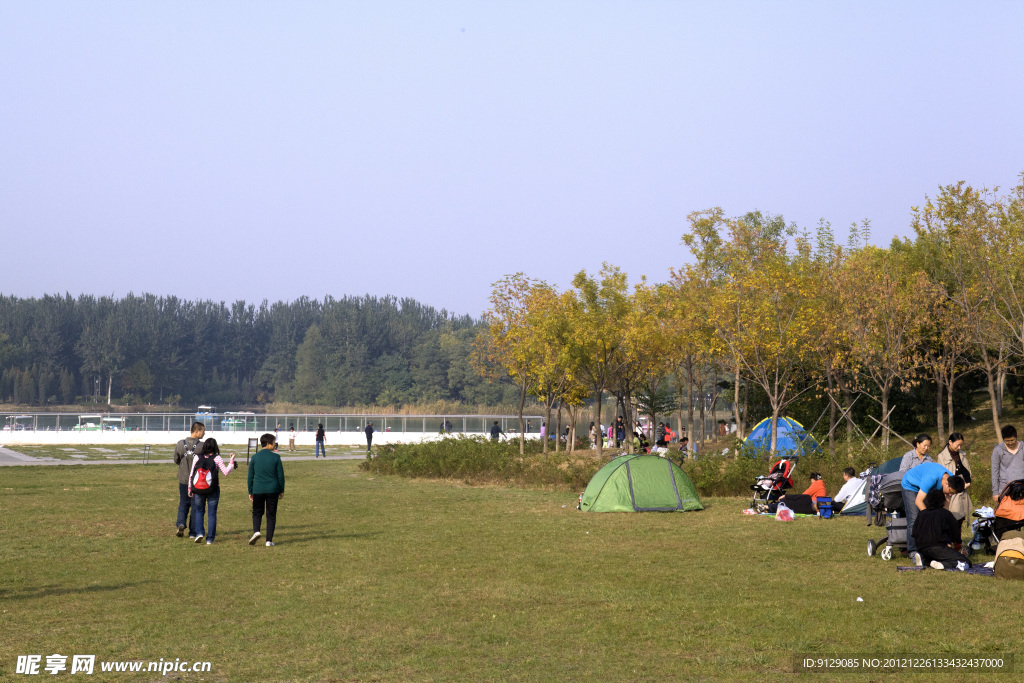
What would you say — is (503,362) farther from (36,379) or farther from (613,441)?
(36,379)

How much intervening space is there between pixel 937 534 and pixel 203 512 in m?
10.3

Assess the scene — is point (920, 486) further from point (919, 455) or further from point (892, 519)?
point (892, 519)

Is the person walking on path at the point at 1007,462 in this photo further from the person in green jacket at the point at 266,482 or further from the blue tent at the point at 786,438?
the blue tent at the point at 786,438

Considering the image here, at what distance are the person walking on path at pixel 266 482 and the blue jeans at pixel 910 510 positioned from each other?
27.9ft

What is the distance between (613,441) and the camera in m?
40.5

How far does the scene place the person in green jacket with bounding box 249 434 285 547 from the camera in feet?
45.9

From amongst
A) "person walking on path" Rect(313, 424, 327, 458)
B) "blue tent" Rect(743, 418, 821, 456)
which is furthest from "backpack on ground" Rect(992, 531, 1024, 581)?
"person walking on path" Rect(313, 424, 327, 458)

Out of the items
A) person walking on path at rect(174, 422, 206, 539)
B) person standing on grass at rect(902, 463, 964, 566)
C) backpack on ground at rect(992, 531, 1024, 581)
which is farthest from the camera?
person walking on path at rect(174, 422, 206, 539)

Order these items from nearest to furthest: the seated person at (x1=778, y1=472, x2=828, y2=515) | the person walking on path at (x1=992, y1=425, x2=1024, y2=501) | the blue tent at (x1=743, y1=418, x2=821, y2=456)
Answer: the person walking on path at (x1=992, y1=425, x2=1024, y2=501), the seated person at (x1=778, y1=472, x2=828, y2=515), the blue tent at (x1=743, y1=418, x2=821, y2=456)

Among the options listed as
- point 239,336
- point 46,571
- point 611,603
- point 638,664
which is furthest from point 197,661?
point 239,336

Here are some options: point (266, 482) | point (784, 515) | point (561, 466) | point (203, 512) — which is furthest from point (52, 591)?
point (561, 466)

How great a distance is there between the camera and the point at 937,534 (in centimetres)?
1179

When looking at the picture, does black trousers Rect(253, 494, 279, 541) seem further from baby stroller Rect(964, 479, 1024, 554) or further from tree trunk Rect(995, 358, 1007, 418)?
tree trunk Rect(995, 358, 1007, 418)

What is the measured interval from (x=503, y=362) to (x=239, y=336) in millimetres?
130481
